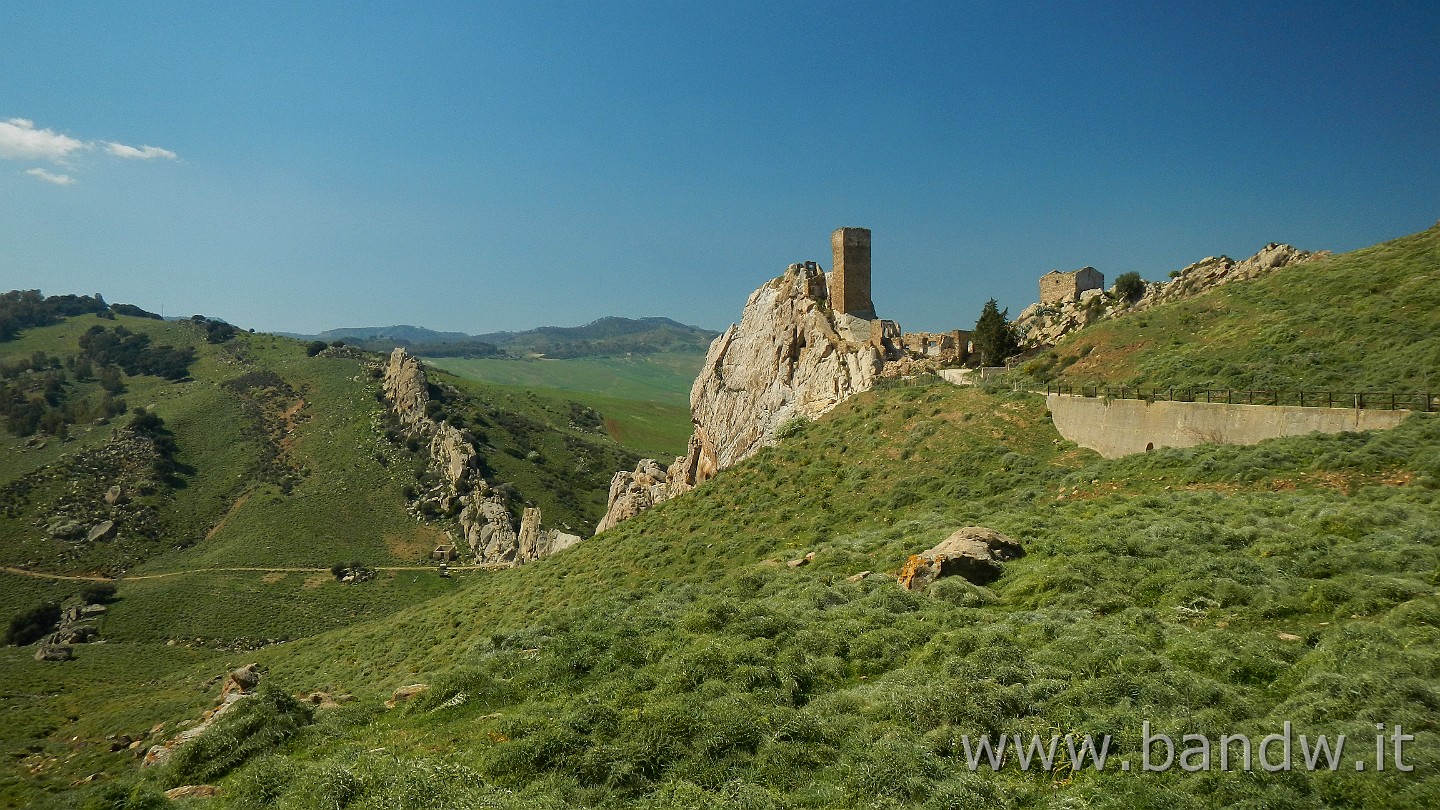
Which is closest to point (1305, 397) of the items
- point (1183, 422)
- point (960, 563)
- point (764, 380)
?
point (1183, 422)

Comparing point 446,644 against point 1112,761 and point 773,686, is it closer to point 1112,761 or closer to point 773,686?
point 773,686

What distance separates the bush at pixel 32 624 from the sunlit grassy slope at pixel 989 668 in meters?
37.9

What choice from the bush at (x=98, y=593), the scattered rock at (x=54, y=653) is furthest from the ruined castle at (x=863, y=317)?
the bush at (x=98, y=593)

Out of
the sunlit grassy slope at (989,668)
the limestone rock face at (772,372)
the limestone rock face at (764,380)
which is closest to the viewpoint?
the sunlit grassy slope at (989,668)

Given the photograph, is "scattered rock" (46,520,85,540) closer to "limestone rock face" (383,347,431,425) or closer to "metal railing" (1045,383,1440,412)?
"limestone rock face" (383,347,431,425)

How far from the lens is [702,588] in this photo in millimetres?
18859

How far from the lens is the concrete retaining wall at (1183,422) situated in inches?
780

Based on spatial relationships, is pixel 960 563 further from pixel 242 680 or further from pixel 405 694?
pixel 242 680

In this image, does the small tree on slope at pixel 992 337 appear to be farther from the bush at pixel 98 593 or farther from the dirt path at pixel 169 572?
the bush at pixel 98 593

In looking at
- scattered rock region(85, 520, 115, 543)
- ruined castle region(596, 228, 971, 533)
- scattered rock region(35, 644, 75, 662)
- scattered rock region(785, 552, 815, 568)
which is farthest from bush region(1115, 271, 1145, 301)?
scattered rock region(85, 520, 115, 543)

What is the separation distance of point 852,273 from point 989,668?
35.3 m

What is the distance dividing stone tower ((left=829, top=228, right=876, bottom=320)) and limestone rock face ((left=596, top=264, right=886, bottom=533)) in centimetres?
153

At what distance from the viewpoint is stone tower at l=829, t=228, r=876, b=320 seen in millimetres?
42062

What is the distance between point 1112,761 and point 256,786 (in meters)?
11.1
